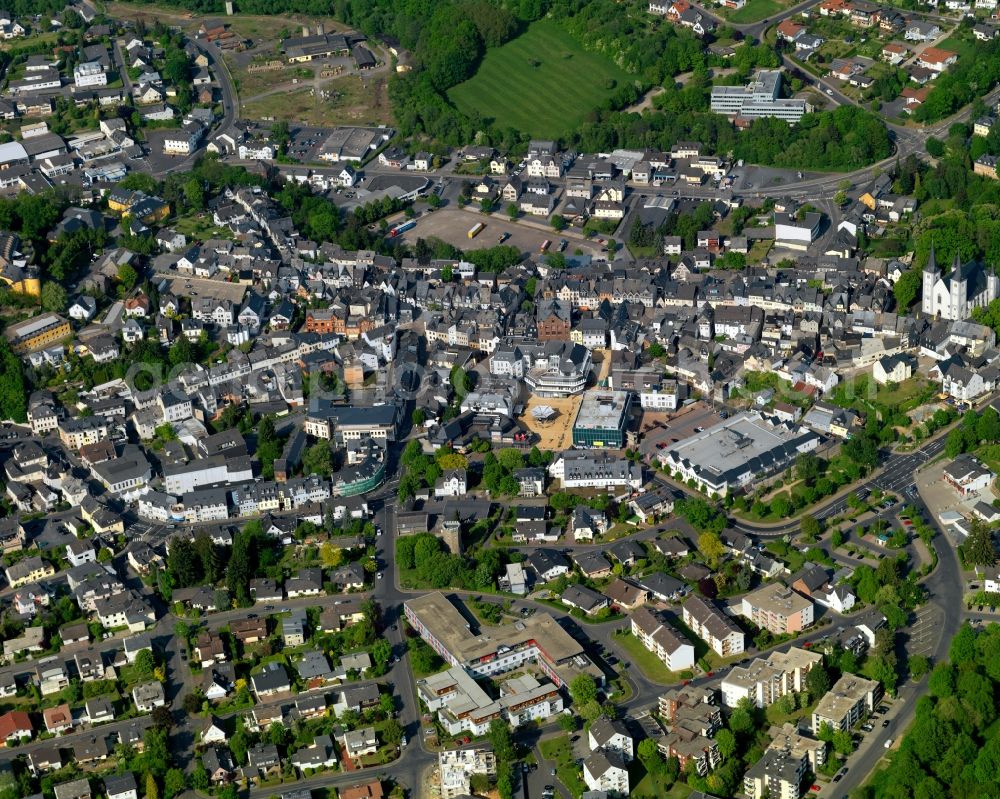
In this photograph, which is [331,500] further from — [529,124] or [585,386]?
[529,124]

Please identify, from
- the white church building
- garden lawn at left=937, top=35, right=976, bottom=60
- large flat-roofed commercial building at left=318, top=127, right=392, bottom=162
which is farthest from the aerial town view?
garden lawn at left=937, top=35, right=976, bottom=60

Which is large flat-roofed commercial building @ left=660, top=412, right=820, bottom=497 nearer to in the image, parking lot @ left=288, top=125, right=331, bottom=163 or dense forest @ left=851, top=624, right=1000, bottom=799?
dense forest @ left=851, top=624, right=1000, bottom=799

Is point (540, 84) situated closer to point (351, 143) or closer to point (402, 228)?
point (351, 143)

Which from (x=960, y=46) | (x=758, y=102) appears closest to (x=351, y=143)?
(x=758, y=102)

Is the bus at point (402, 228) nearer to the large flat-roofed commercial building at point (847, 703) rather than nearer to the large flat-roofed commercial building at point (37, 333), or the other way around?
the large flat-roofed commercial building at point (37, 333)

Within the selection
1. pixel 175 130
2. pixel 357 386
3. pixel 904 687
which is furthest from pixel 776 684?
pixel 175 130

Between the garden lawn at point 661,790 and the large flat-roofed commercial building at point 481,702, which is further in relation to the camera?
the large flat-roofed commercial building at point 481,702

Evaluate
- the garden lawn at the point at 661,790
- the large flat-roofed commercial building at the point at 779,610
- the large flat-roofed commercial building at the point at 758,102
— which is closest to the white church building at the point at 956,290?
the large flat-roofed commercial building at the point at 779,610
